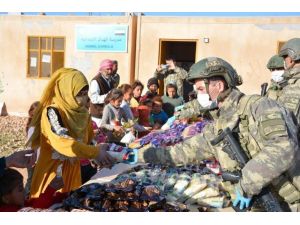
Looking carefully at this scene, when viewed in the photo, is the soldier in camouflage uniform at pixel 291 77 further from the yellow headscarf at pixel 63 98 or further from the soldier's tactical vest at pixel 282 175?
the yellow headscarf at pixel 63 98

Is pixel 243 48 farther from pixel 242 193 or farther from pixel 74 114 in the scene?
pixel 242 193

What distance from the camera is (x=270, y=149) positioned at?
7.34ft

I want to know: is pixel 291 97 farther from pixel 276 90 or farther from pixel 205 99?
pixel 205 99

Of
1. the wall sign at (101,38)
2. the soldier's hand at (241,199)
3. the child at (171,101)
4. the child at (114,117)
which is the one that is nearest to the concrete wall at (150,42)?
the wall sign at (101,38)

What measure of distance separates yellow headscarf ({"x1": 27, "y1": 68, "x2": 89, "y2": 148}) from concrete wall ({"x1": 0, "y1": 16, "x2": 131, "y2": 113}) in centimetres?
839

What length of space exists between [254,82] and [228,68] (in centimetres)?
866

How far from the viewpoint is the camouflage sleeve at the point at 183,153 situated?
3.00 meters

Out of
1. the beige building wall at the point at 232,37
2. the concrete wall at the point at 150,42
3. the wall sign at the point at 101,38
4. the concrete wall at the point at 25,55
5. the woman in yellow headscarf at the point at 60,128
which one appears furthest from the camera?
the concrete wall at the point at 25,55

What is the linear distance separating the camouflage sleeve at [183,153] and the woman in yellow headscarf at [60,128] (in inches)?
12.0

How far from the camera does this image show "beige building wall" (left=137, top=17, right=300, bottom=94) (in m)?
10.6

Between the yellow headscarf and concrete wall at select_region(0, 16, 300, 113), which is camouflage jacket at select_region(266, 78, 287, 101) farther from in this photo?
concrete wall at select_region(0, 16, 300, 113)

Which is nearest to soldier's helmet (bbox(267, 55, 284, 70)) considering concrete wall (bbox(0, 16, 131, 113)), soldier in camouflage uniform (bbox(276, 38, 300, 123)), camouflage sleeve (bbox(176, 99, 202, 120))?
soldier in camouflage uniform (bbox(276, 38, 300, 123))
